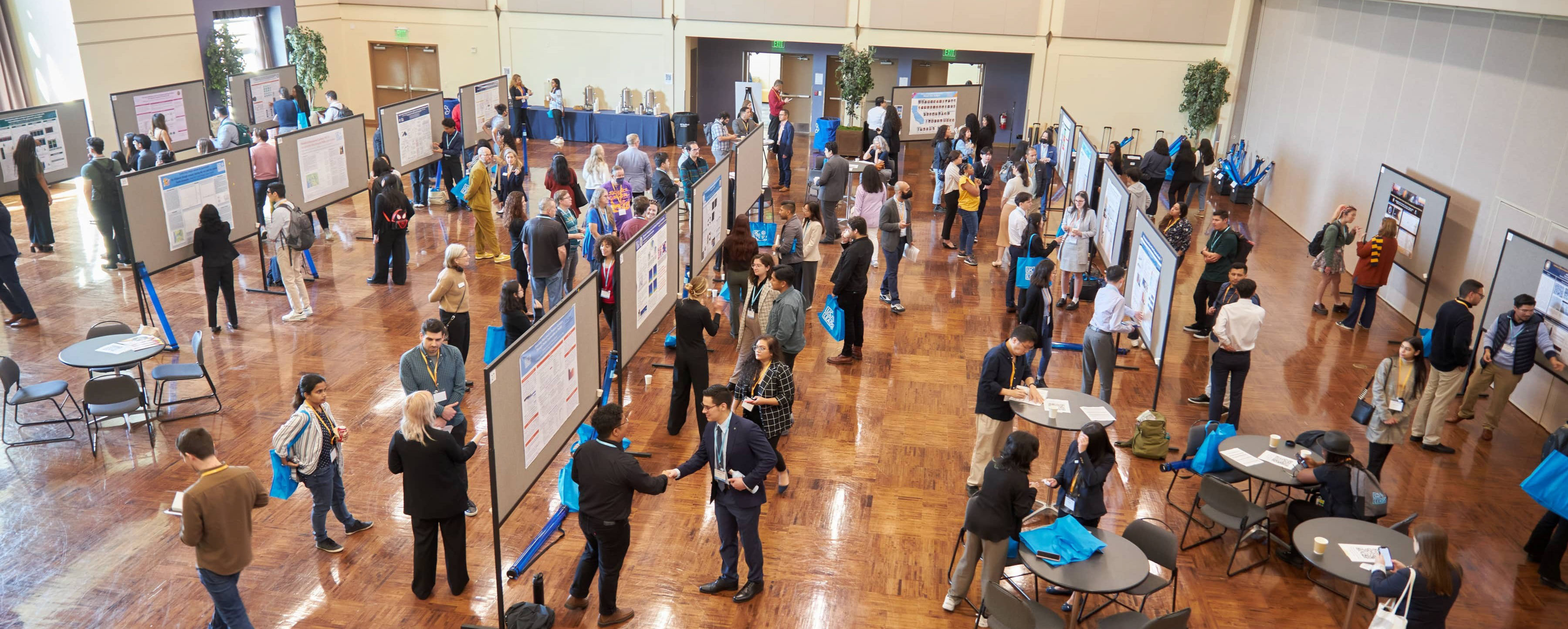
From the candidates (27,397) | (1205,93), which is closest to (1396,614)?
(27,397)

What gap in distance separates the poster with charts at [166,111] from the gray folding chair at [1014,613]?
1287 cm

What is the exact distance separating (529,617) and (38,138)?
1125 centimetres

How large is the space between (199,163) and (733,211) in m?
5.29

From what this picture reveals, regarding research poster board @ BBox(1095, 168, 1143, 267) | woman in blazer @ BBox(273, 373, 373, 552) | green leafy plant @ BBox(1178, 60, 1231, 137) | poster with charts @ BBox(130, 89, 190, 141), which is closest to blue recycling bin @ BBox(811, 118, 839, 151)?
green leafy plant @ BBox(1178, 60, 1231, 137)

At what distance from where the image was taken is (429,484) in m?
5.19

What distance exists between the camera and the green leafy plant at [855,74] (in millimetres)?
20156

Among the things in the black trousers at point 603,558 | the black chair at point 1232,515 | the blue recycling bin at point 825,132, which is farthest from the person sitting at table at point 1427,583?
the blue recycling bin at point 825,132

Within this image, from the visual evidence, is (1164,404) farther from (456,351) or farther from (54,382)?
(54,382)

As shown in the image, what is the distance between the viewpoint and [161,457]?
7.17 metres

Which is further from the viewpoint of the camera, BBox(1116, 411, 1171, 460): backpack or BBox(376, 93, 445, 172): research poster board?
BBox(376, 93, 445, 172): research poster board

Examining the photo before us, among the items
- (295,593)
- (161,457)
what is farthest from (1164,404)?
(161,457)

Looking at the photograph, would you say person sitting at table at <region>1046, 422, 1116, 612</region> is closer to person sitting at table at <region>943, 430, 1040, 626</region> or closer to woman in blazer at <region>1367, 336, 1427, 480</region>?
person sitting at table at <region>943, 430, 1040, 626</region>

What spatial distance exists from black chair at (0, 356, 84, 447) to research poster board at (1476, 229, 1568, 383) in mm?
11502

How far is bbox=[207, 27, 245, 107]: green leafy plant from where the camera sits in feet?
56.8
